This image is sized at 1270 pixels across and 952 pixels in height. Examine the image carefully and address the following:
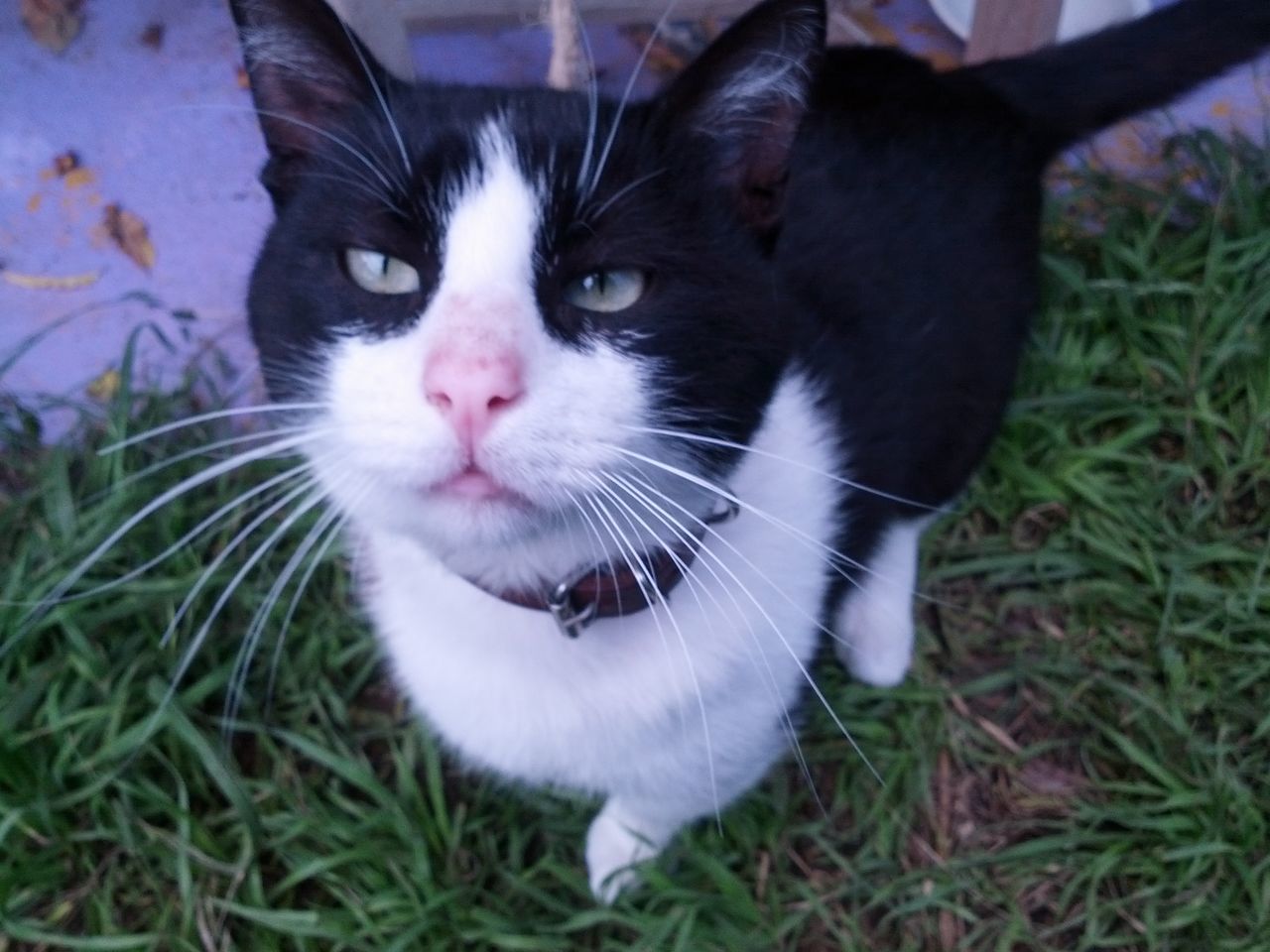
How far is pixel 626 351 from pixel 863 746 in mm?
892

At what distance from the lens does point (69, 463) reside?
5.53 feet

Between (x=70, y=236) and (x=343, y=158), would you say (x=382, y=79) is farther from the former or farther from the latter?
(x=70, y=236)

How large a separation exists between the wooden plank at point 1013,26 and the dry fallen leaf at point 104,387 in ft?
5.15

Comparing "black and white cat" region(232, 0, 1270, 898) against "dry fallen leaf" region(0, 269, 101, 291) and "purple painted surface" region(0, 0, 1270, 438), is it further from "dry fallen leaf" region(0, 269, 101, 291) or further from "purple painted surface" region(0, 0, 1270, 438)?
"dry fallen leaf" region(0, 269, 101, 291)

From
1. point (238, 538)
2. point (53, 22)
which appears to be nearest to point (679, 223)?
point (238, 538)

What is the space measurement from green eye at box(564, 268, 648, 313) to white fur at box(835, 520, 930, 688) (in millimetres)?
752

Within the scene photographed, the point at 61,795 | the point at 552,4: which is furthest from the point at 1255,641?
the point at 61,795

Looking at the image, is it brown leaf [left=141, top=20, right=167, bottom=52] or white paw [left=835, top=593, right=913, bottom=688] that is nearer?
white paw [left=835, top=593, right=913, bottom=688]

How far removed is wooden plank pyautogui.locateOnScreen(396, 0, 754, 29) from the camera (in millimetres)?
1712

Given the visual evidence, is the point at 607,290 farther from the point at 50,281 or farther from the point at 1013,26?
the point at 50,281

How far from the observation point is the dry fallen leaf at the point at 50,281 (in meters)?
1.96

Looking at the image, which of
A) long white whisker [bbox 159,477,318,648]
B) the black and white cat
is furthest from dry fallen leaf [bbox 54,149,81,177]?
the black and white cat

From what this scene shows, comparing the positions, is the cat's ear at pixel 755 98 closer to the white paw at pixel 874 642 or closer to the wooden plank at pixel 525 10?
the white paw at pixel 874 642

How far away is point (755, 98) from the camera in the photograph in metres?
0.89
